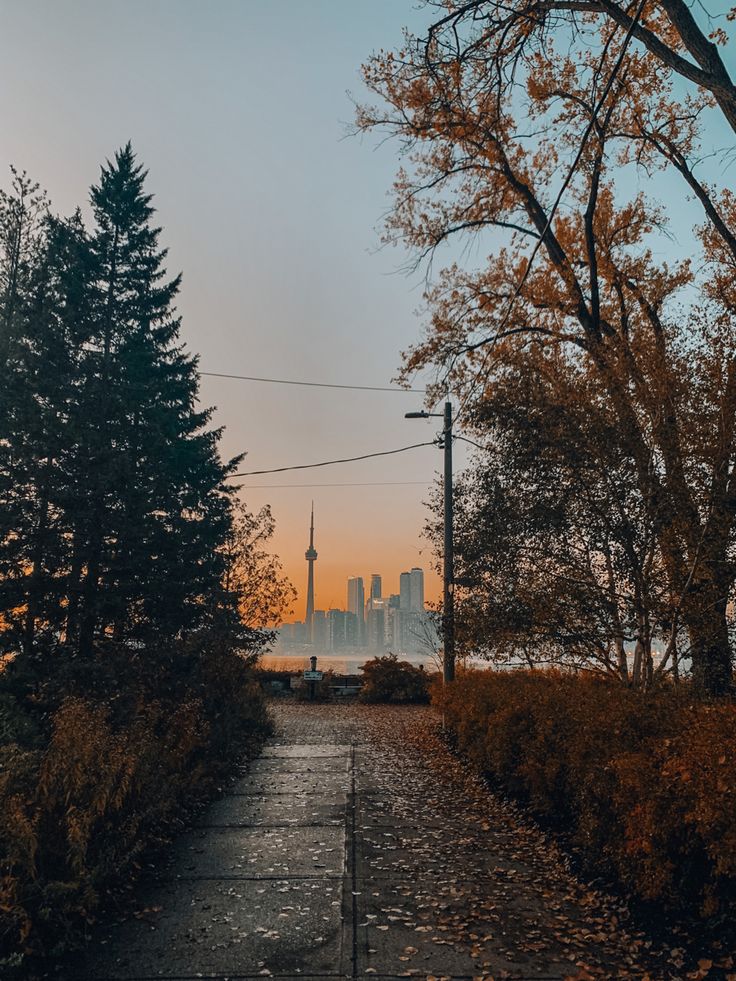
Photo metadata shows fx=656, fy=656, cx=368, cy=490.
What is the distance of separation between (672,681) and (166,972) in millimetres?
7404

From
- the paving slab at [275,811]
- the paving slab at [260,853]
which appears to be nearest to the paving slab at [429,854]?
the paving slab at [260,853]

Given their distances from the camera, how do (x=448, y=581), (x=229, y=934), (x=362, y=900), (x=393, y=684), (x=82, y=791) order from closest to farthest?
(x=229, y=934)
(x=362, y=900)
(x=82, y=791)
(x=448, y=581)
(x=393, y=684)

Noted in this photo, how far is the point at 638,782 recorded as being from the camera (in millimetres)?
4609

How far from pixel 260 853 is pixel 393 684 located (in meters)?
15.4

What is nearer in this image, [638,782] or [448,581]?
[638,782]

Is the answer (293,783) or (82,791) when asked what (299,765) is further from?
(82,791)

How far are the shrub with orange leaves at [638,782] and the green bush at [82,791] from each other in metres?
3.69

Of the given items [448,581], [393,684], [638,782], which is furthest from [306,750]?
[393,684]

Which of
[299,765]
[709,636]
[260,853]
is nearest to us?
[260,853]

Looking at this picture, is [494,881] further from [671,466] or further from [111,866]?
[671,466]

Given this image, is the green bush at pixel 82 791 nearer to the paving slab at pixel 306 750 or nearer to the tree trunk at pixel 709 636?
the paving slab at pixel 306 750

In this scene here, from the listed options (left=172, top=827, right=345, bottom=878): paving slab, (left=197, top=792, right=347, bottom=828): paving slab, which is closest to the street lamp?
(left=197, top=792, right=347, bottom=828): paving slab

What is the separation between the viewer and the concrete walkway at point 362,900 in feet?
13.1

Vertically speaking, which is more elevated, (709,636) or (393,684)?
(709,636)
